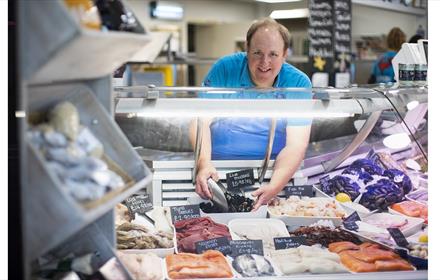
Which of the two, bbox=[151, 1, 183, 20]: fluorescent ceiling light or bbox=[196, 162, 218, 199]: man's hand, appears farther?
bbox=[151, 1, 183, 20]: fluorescent ceiling light

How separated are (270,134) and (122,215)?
90cm

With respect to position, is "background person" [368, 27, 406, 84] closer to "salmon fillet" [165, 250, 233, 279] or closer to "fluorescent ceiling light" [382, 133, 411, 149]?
"fluorescent ceiling light" [382, 133, 411, 149]

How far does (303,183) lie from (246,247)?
2.05 feet

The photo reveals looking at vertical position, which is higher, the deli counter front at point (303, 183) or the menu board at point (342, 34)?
the menu board at point (342, 34)

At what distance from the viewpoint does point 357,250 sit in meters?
3.13

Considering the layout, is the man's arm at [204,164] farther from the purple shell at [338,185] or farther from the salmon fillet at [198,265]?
the purple shell at [338,185]

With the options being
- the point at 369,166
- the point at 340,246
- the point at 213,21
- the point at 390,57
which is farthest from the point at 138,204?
the point at 213,21

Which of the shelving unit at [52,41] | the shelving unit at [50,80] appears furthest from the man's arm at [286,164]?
the shelving unit at [52,41]

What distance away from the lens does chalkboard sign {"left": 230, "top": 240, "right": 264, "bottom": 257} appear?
120 inches

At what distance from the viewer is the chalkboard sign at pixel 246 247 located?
3.06 m

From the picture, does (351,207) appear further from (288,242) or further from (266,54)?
(266,54)

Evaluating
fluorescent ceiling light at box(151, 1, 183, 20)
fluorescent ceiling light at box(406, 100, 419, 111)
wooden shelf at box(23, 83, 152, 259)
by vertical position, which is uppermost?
fluorescent ceiling light at box(151, 1, 183, 20)

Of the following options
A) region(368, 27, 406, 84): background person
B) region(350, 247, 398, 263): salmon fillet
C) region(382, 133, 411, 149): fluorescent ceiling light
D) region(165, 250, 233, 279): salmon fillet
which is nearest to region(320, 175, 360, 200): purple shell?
region(382, 133, 411, 149): fluorescent ceiling light
